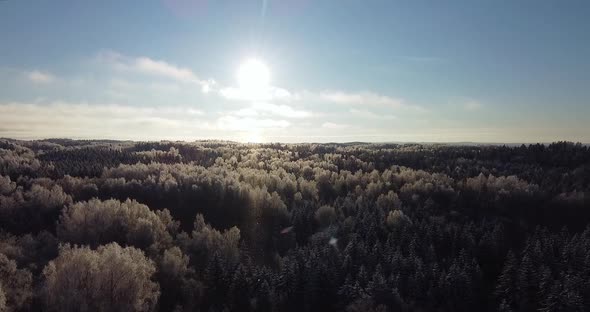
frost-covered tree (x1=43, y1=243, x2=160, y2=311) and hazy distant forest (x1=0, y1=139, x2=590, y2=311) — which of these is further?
hazy distant forest (x1=0, y1=139, x2=590, y2=311)

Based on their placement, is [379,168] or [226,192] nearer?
[226,192]

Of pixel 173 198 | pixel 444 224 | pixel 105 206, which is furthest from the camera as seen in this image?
pixel 173 198

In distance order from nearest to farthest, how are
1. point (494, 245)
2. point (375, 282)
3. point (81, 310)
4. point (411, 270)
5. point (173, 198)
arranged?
1. point (81, 310)
2. point (375, 282)
3. point (411, 270)
4. point (494, 245)
5. point (173, 198)

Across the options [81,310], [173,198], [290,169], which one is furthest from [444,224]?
[290,169]

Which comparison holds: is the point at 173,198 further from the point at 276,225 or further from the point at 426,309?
the point at 426,309

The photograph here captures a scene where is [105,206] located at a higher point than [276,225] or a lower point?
higher

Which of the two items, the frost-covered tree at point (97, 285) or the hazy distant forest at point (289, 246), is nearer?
the frost-covered tree at point (97, 285)

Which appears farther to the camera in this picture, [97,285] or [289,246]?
[289,246]

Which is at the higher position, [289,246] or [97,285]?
[97,285]
